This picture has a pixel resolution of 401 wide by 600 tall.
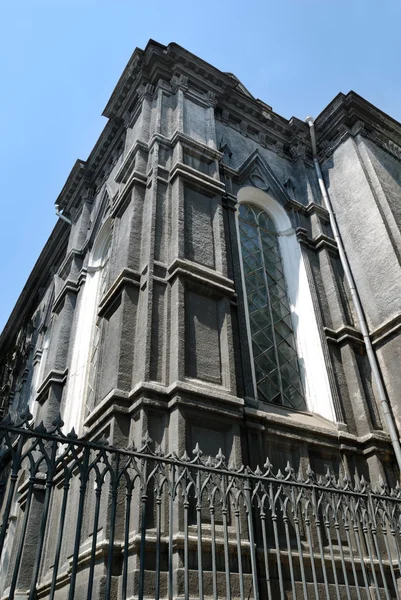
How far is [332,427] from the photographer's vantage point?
829 centimetres

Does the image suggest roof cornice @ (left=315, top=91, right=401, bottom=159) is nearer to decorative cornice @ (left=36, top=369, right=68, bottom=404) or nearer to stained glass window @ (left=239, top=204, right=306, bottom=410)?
stained glass window @ (left=239, top=204, right=306, bottom=410)

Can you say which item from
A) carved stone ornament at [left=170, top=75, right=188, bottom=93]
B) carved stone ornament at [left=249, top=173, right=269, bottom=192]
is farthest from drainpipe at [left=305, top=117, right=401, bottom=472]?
carved stone ornament at [left=170, top=75, right=188, bottom=93]

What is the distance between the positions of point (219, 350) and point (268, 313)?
234 cm

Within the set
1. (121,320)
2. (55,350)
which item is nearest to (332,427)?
(121,320)

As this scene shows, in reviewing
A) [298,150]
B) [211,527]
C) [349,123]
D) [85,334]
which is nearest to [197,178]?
[85,334]

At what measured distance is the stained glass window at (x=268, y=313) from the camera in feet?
28.9

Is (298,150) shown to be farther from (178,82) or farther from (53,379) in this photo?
(53,379)

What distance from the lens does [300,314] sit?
Answer: 32.7 feet

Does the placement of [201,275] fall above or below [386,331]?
above

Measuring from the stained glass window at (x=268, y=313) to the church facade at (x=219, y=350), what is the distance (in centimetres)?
4

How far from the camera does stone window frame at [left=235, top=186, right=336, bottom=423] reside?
28.7 ft

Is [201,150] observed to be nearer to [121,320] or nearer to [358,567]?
[121,320]

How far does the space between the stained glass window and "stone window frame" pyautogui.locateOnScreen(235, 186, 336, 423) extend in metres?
0.12

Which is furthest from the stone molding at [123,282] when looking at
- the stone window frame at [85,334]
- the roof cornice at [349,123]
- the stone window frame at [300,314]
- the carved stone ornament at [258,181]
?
the roof cornice at [349,123]
